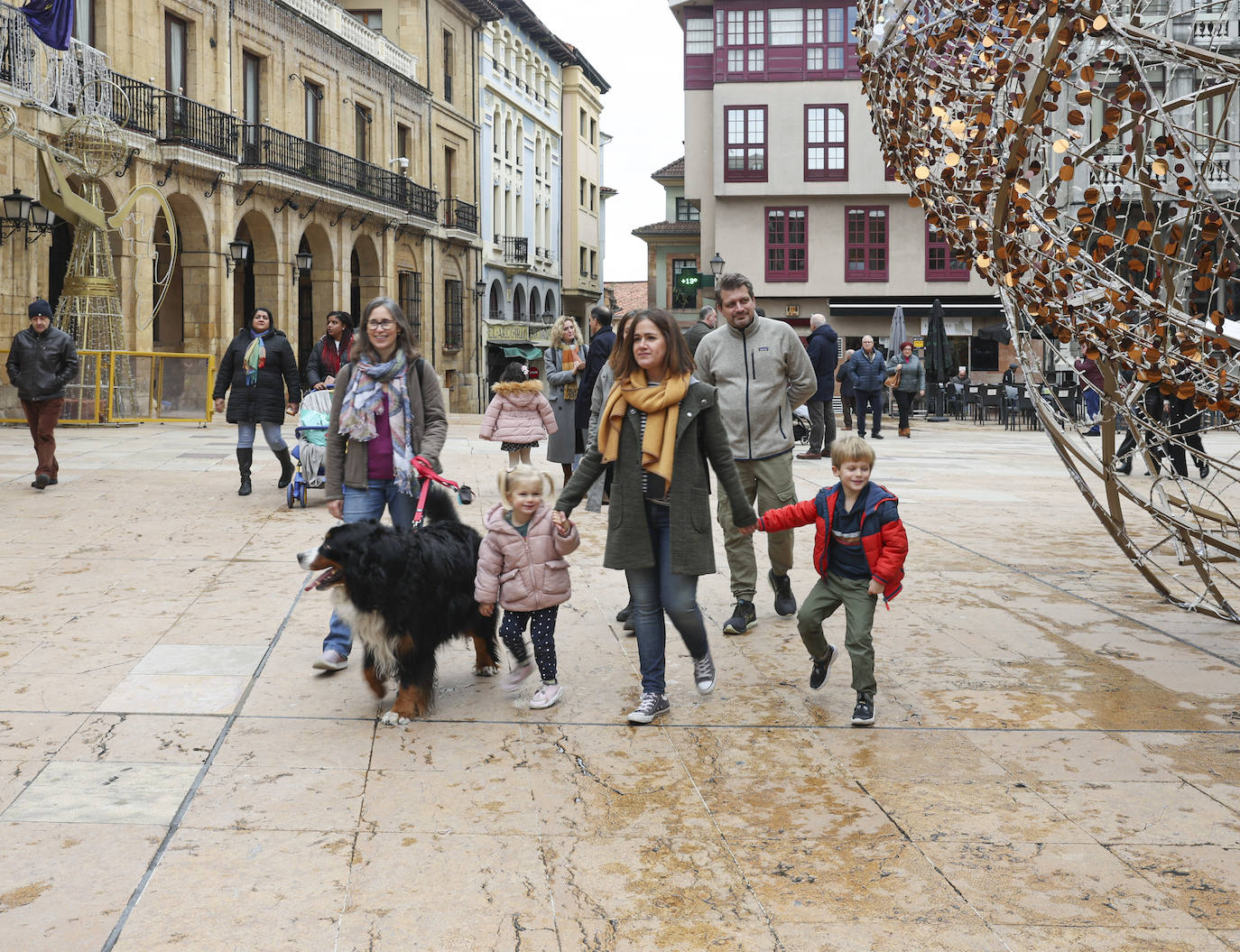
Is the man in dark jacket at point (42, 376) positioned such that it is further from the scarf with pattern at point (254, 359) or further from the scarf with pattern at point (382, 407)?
the scarf with pattern at point (382, 407)

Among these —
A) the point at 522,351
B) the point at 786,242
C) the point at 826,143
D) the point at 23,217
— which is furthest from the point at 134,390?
the point at 522,351

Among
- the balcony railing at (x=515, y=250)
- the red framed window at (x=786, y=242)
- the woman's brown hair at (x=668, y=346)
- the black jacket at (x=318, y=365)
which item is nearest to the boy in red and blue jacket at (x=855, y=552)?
the woman's brown hair at (x=668, y=346)

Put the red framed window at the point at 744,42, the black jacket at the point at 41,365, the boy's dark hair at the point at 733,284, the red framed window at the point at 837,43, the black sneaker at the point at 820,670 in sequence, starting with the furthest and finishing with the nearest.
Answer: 1. the red framed window at the point at 744,42
2. the red framed window at the point at 837,43
3. the black jacket at the point at 41,365
4. the boy's dark hair at the point at 733,284
5. the black sneaker at the point at 820,670

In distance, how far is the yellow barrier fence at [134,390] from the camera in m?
20.1

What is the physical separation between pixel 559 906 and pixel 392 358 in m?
3.20

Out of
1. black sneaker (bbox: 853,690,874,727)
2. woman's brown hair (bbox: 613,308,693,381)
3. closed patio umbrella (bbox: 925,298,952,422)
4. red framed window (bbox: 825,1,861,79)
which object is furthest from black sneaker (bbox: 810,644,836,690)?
red framed window (bbox: 825,1,861,79)

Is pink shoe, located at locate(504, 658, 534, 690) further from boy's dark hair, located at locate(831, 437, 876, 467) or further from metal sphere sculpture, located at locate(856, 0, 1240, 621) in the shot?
metal sphere sculpture, located at locate(856, 0, 1240, 621)

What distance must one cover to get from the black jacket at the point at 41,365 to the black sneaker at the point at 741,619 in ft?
24.6

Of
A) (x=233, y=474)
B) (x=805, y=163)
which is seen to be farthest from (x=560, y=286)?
(x=233, y=474)

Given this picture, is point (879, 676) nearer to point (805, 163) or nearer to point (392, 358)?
point (392, 358)

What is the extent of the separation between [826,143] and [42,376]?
32.1 meters

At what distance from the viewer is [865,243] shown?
40531mm

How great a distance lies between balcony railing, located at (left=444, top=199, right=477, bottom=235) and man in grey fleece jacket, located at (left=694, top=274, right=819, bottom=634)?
1422 inches

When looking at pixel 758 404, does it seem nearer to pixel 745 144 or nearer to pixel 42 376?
pixel 42 376
